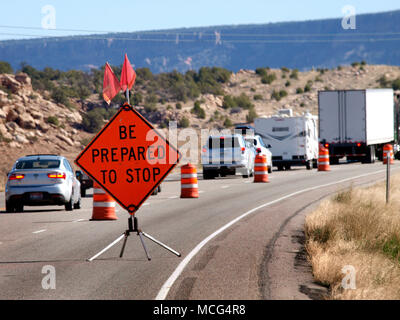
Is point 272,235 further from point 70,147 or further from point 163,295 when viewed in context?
point 70,147

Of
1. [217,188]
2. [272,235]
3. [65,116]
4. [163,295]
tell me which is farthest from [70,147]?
[163,295]

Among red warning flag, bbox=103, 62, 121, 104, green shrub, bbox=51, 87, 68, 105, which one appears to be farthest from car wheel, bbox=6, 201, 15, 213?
green shrub, bbox=51, 87, 68, 105

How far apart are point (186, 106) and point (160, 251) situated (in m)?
77.8

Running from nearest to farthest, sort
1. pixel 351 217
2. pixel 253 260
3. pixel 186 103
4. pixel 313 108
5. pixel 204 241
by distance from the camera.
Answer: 1. pixel 253 260
2. pixel 204 241
3. pixel 351 217
4. pixel 186 103
5. pixel 313 108

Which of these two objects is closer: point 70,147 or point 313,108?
point 70,147

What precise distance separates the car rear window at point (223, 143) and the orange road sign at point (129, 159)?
857 inches

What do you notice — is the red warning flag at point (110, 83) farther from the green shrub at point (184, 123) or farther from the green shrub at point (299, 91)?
the green shrub at point (299, 91)

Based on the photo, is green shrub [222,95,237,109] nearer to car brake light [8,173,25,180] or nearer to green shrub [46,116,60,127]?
green shrub [46,116,60,127]

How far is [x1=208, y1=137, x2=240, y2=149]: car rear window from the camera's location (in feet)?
114

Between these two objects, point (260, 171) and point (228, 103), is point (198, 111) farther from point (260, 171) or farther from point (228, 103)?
Answer: point (260, 171)

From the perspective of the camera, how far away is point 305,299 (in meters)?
9.55

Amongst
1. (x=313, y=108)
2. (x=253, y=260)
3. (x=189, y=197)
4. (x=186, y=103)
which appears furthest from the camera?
(x=313, y=108)

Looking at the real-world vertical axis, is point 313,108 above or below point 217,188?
above
